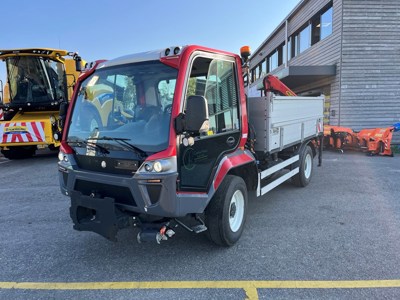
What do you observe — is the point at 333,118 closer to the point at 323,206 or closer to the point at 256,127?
the point at 323,206

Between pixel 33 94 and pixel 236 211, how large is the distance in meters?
8.97

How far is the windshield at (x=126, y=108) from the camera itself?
10.3 feet

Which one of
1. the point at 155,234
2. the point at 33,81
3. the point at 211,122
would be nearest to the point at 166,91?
the point at 211,122

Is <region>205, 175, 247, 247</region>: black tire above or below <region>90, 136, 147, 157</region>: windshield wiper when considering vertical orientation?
below

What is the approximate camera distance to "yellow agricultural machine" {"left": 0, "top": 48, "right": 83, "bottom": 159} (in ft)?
31.4

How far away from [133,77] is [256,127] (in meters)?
2.12

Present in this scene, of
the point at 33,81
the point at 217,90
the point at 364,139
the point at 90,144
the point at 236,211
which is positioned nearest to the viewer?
the point at 90,144

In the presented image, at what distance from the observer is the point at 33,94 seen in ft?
33.4

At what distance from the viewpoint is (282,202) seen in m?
5.57

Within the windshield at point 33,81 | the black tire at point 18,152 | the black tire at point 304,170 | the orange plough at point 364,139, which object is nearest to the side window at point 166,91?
the black tire at point 304,170

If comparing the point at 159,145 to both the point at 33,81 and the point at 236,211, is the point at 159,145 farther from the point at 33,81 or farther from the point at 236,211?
the point at 33,81

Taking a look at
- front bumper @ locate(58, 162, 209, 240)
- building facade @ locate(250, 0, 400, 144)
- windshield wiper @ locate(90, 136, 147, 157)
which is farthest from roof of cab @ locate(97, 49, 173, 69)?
building facade @ locate(250, 0, 400, 144)

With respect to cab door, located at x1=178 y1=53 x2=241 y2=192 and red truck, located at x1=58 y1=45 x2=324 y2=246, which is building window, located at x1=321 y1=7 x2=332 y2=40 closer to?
red truck, located at x1=58 y1=45 x2=324 y2=246

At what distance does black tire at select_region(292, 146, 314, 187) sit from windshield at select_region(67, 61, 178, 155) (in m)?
3.93
